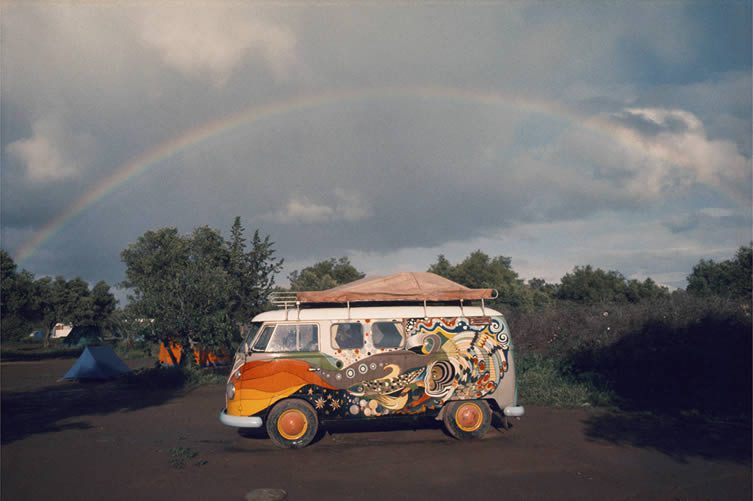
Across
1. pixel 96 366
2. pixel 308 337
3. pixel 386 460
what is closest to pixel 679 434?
pixel 386 460

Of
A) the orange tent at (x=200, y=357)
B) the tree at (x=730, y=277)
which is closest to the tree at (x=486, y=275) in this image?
the tree at (x=730, y=277)

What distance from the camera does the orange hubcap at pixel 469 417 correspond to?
1062cm

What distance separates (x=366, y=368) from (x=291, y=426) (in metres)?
1.70

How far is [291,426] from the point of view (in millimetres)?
10148

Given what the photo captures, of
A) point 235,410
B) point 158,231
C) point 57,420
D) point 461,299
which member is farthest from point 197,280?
point 158,231

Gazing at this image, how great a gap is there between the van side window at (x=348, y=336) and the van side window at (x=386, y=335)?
0.26m

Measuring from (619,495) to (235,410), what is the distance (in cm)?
628

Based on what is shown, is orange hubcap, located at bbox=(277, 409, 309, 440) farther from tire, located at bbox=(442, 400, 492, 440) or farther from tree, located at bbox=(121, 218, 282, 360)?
tree, located at bbox=(121, 218, 282, 360)

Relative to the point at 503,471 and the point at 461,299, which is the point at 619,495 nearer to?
the point at 503,471

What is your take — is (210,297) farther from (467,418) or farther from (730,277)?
(730,277)

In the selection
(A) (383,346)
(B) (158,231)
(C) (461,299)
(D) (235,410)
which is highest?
(B) (158,231)

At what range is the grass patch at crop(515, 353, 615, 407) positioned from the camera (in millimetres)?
14352

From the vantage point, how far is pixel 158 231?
40656mm

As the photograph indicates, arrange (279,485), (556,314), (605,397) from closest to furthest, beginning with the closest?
1. (279,485)
2. (605,397)
3. (556,314)
